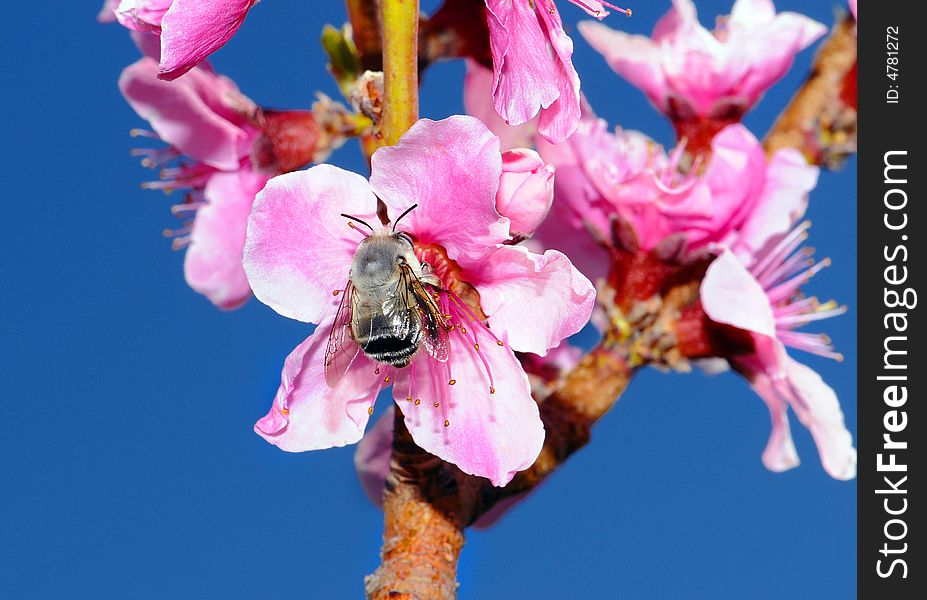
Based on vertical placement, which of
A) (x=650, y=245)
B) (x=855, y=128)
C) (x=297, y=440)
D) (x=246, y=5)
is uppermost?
(x=855, y=128)

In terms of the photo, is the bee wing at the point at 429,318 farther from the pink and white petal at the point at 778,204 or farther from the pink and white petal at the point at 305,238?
the pink and white petal at the point at 778,204

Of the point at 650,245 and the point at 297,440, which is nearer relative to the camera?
the point at 297,440

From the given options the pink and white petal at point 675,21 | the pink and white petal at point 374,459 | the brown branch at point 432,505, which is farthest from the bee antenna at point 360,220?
the pink and white petal at point 675,21

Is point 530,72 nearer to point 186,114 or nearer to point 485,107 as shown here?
point 485,107

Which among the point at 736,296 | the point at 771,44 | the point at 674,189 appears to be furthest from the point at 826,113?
the point at 736,296

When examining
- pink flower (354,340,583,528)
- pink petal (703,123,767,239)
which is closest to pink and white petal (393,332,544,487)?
pink flower (354,340,583,528)
